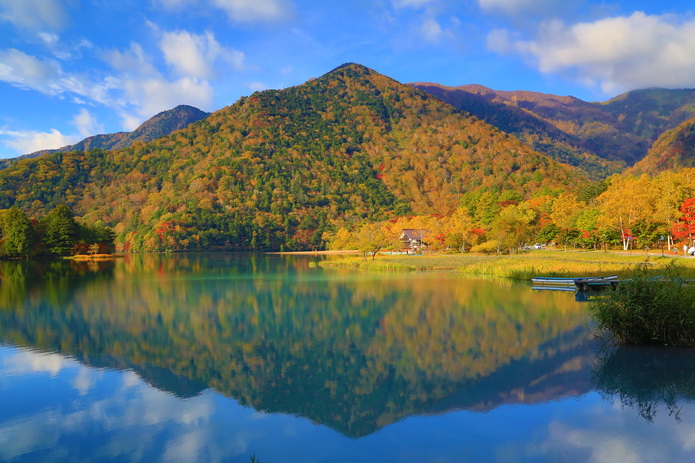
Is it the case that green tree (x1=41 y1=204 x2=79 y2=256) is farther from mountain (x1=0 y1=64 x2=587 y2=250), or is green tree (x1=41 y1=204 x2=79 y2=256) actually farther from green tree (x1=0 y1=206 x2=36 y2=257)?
mountain (x1=0 y1=64 x2=587 y2=250)

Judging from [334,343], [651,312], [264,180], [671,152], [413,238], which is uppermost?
[671,152]

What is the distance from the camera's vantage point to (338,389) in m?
11.6

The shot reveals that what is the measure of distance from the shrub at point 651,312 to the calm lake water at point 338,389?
646 mm

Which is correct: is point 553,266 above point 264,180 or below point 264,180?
below

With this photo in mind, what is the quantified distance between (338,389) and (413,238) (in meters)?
82.4

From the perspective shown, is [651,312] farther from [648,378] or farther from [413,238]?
[413,238]

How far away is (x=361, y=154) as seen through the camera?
191625mm

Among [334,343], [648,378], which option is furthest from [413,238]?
[648,378]

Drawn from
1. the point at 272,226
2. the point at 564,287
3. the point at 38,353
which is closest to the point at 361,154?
the point at 272,226

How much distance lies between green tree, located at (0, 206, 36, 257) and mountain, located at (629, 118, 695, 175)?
174124mm

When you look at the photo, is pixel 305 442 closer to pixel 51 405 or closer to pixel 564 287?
pixel 51 405

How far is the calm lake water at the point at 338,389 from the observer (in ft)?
27.8

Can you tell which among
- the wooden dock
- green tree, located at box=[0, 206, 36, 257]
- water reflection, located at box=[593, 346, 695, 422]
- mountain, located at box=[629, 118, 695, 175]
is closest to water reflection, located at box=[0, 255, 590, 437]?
water reflection, located at box=[593, 346, 695, 422]

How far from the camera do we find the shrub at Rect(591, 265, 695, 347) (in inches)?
529
